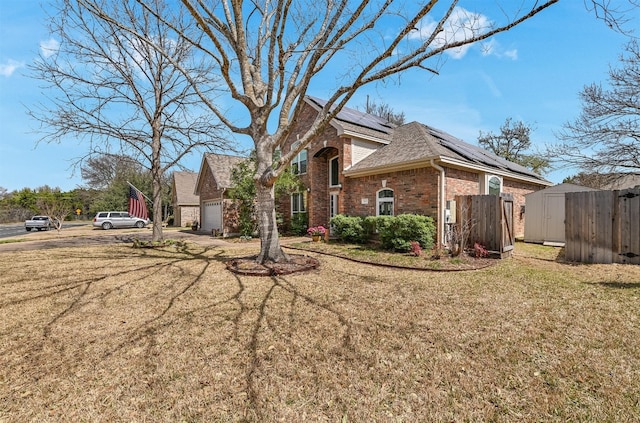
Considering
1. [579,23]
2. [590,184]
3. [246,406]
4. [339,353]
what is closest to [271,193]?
[339,353]

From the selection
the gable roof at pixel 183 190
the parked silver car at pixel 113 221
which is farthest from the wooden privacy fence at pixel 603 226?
the gable roof at pixel 183 190

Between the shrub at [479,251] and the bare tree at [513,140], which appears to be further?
the bare tree at [513,140]

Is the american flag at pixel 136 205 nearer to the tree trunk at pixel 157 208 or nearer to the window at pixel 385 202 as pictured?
the tree trunk at pixel 157 208

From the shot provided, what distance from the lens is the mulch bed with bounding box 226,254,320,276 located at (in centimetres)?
713

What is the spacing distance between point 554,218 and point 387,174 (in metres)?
7.57

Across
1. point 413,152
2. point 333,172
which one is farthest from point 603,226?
point 333,172

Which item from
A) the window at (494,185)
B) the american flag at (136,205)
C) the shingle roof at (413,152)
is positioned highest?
the shingle roof at (413,152)

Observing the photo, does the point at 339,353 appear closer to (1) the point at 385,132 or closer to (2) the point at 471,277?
(2) the point at 471,277

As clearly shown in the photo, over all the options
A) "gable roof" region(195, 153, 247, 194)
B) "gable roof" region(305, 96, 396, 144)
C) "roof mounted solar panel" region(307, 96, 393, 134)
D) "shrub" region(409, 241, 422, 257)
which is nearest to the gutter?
"shrub" region(409, 241, 422, 257)

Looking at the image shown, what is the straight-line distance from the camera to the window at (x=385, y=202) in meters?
12.2

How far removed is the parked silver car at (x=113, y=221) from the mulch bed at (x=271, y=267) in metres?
22.5

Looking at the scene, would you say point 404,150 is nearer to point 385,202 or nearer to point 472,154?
point 385,202

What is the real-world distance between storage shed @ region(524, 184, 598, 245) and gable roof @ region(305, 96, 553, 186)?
5.78 feet

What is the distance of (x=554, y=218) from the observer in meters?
12.5
